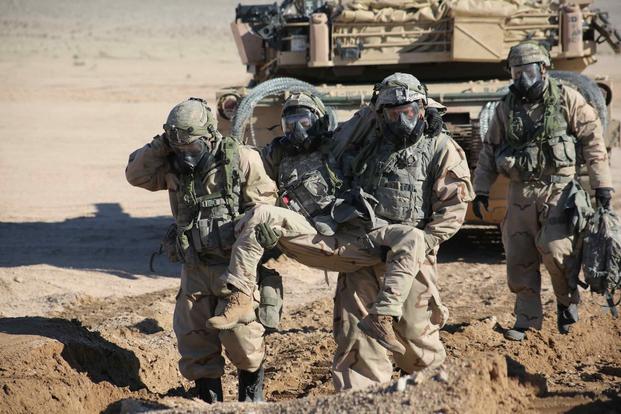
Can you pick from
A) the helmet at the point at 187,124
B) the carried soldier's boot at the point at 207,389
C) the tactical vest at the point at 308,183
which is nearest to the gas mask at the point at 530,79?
the tactical vest at the point at 308,183

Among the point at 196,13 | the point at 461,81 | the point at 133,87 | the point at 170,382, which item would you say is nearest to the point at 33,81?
the point at 133,87

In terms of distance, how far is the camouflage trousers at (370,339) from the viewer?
5.83 meters

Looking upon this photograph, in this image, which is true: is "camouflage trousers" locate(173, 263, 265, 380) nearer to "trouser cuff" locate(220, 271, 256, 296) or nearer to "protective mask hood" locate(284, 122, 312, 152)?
"trouser cuff" locate(220, 271, 256, 296)

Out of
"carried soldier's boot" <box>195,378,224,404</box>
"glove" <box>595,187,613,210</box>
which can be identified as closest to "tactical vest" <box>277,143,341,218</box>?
"carried soldier's boot" <box>195,378,224,404</box>

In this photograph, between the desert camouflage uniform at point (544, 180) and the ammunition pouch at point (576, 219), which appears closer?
the ammunition pouch at point (576, 219)

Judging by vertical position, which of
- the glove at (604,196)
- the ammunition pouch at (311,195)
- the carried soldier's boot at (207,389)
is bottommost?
the carried soldier's boot at (207,389)

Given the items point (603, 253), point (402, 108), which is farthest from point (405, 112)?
point (603, 253)

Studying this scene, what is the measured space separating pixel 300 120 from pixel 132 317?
3.26m

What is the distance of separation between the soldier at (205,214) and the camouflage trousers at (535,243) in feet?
6.94

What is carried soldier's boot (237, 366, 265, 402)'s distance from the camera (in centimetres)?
615

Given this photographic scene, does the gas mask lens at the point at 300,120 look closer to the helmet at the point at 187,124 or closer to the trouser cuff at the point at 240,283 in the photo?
the helmet at the point at 187,124

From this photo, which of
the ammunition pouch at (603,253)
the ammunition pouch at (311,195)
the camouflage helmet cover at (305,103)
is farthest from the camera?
the ammunition pouch at (603,253)

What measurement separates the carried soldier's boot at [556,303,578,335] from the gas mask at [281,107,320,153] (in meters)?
2.48

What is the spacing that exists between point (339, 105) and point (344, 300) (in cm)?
428
